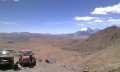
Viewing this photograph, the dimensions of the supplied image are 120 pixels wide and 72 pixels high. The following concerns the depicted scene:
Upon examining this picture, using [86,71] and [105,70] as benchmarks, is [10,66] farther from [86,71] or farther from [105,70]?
[105,70]

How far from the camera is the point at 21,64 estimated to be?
29812mm

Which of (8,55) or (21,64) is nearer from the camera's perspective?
(8,55)

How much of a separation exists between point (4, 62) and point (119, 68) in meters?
13.5

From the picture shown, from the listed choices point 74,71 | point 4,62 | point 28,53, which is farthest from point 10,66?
point 74,71

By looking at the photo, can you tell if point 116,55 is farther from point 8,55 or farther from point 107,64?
point 8,55

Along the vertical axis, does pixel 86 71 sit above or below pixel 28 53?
below

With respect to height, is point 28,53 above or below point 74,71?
above

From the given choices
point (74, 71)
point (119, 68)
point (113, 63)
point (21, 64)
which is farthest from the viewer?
point (21, 64)

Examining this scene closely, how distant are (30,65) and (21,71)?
16.1 ft

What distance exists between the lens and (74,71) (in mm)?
26703

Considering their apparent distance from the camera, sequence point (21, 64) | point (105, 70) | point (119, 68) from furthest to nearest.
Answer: point (21, 64)
point (105, 70)
point (119, 68)

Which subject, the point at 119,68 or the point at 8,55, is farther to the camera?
the point at 8,55

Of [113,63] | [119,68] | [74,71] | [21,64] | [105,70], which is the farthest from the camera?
[21,64]

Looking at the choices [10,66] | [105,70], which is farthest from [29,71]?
[105,70]
